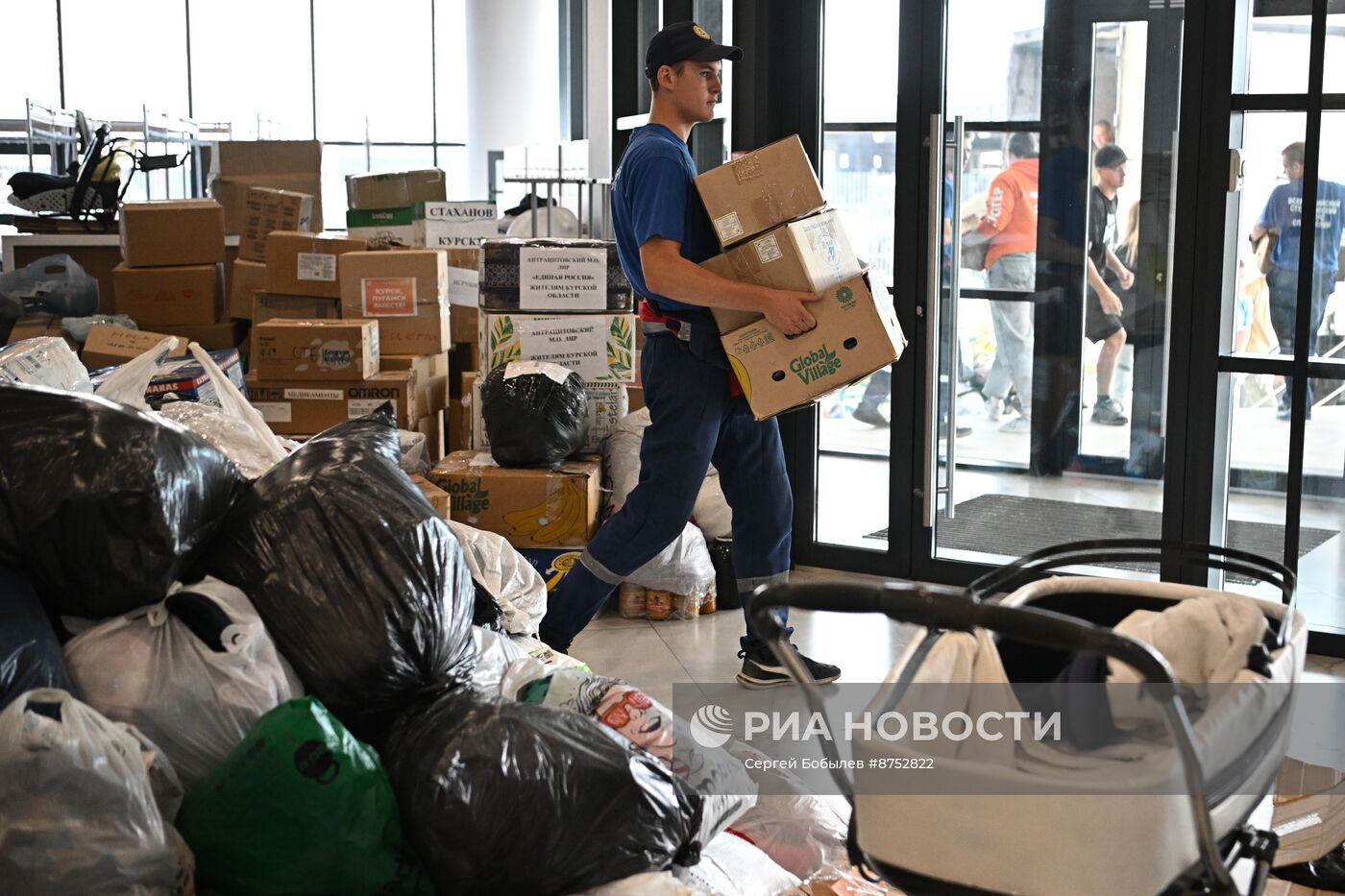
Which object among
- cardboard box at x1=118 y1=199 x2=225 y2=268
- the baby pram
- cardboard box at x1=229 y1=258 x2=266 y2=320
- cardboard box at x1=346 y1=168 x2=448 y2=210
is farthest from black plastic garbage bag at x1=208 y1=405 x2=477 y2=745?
cardboard box at x1=346 y1=168 x2=448 y2=210

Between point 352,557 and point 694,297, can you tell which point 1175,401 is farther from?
point 352,557

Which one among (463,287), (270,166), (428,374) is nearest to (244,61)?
(270,166)

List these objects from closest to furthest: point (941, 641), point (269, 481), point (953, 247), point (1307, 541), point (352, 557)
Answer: point (941, 641), point (352, 557), point (269, 481), point (1307, 541), point (953, 247)

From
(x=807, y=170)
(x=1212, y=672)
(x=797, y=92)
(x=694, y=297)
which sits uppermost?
(x=797, y=92)

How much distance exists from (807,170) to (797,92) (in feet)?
4.87

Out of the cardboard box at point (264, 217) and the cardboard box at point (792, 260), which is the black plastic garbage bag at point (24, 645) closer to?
the cardboard box at point (792, 260)

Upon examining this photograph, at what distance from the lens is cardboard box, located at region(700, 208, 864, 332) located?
2912mm

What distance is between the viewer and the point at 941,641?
53.6 inches

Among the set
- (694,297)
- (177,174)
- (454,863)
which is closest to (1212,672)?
(454,863)

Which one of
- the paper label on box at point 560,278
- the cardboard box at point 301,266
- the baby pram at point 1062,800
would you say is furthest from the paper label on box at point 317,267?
the baby pram at point 1062,800

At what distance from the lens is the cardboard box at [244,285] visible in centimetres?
549

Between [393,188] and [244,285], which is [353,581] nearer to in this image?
[244,285]

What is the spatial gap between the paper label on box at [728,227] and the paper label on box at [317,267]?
2544 millimetres

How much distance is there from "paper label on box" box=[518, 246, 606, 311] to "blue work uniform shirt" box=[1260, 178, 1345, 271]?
6.31 feet
